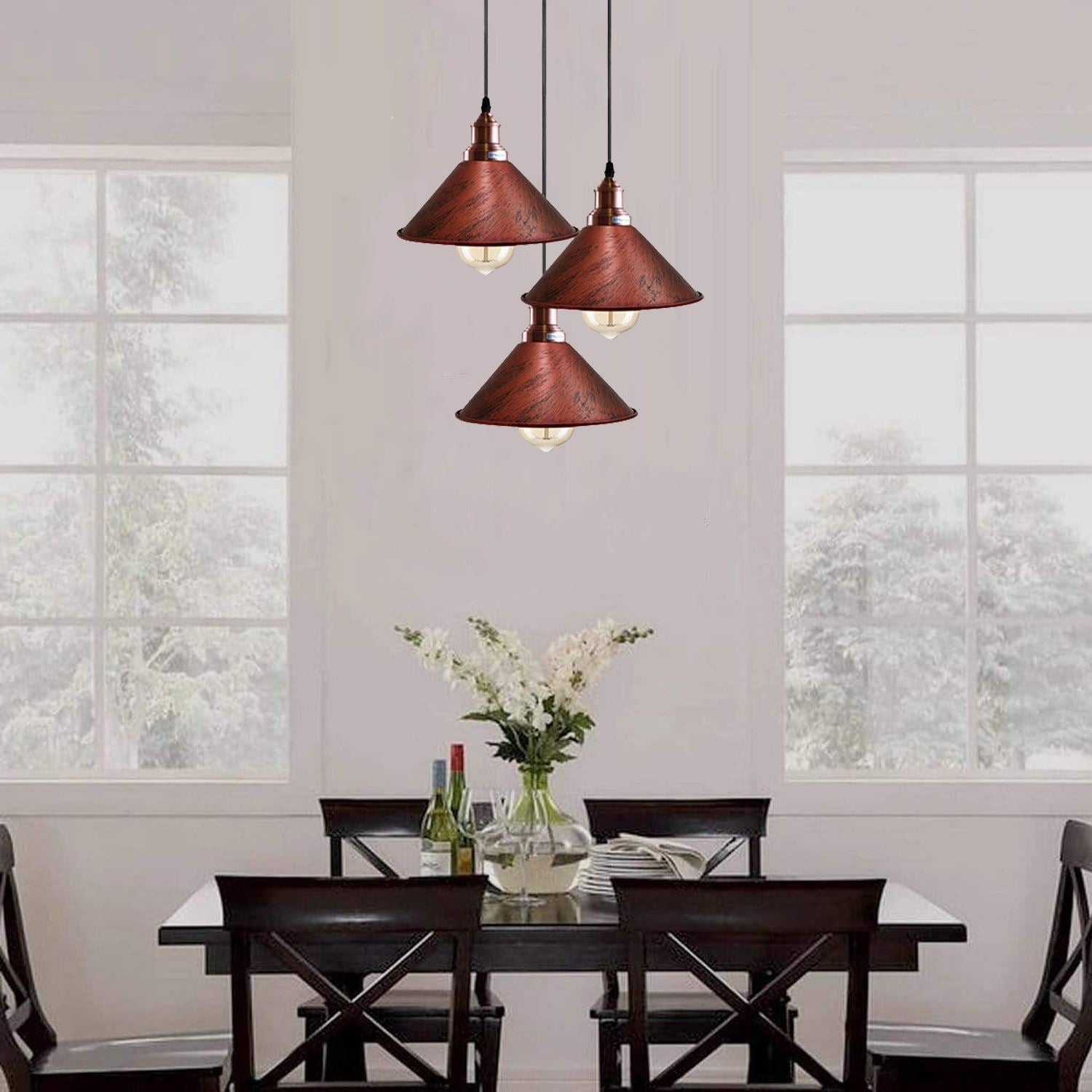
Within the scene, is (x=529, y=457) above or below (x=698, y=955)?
above

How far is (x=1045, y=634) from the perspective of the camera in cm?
445

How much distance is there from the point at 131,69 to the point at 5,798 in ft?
6.11

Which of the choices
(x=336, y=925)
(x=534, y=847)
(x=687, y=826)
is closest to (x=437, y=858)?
(x=534, y=847)

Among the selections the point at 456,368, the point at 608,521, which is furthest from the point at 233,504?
the point at 608,521

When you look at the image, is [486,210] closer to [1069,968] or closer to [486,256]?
[486,256]

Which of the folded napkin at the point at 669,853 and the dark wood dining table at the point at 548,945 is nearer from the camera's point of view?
the dark wood dining table at the point at 548,945

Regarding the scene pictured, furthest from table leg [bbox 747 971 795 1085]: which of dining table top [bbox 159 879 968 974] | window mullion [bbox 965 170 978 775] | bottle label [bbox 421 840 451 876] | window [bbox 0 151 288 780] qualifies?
window [bbox 0 151 288 780]

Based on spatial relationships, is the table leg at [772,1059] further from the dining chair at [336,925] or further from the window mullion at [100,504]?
the window mullion at [100,504]

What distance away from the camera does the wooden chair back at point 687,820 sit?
385 centimetres

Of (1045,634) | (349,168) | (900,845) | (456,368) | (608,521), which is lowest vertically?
(900,845)

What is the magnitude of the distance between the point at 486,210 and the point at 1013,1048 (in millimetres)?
1910

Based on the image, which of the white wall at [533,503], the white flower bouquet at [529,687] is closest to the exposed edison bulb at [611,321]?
the white flower bouquet at [529,687]

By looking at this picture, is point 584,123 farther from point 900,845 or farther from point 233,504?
point 900,845

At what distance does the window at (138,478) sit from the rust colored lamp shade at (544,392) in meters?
1.52
